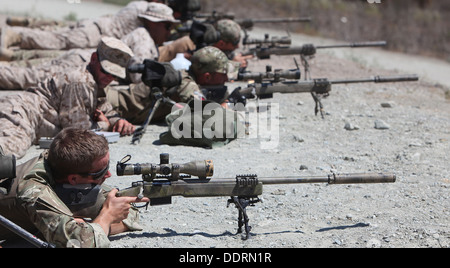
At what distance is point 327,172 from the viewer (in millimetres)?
6199

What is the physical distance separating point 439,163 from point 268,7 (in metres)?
16.1

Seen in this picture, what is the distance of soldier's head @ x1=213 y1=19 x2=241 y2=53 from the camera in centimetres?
974

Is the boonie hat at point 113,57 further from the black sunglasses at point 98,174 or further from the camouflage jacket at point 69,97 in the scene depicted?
the black sunglasses at point 98,174

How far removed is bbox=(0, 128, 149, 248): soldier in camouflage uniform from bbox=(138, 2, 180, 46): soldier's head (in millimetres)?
5776

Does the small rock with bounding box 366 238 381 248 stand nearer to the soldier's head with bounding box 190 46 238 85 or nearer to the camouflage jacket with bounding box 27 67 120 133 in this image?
the camouflage jacket with bounding box 27 67 120 133

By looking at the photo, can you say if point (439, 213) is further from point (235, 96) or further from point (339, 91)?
point (339, 91)

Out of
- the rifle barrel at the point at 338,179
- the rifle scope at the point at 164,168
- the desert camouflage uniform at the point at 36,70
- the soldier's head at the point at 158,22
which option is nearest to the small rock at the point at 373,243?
the rifle barrel at the point at 338,179

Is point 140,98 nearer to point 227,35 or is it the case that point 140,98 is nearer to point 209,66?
point 209,66

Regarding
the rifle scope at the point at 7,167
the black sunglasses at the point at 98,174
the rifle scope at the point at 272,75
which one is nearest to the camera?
the rifle scope at the point at 7,167

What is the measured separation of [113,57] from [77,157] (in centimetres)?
315

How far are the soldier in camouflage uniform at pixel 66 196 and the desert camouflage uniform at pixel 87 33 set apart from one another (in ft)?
20.9

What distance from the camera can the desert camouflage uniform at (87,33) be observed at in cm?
1010

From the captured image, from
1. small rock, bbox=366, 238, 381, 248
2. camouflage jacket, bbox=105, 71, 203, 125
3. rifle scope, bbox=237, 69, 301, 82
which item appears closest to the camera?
small rock, bbox=366, 238, 381, 248

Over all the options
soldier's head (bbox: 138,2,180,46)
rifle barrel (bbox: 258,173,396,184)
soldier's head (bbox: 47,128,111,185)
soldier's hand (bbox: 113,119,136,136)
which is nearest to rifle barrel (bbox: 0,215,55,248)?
soldier's head (bbox: 47,128,111,185)
